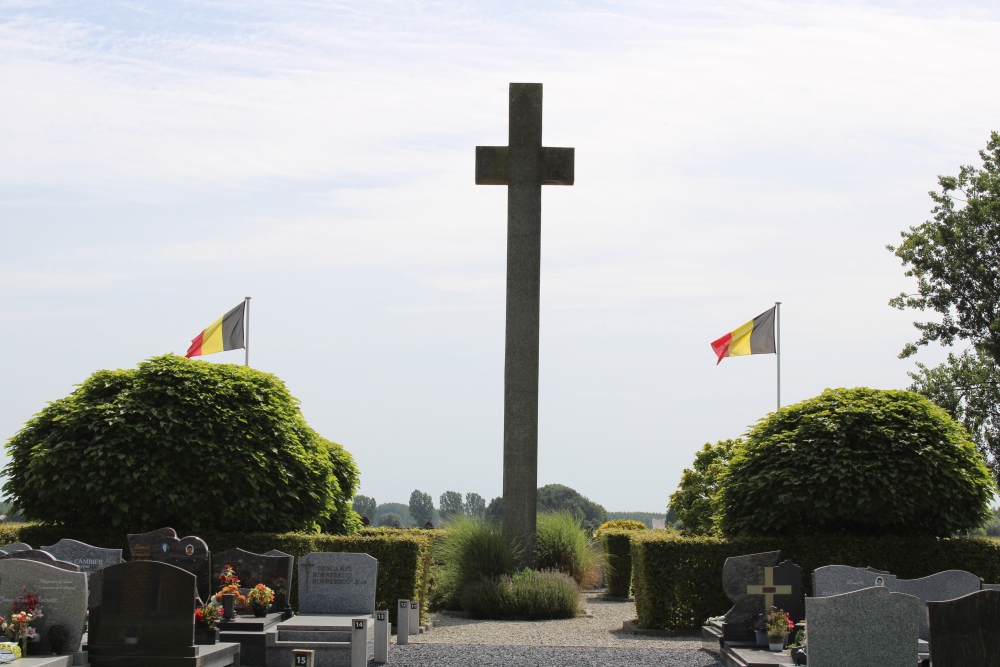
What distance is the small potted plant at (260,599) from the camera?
503 inches

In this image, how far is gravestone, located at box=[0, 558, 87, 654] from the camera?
1063 cm

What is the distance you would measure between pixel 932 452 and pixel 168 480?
10.6 metres

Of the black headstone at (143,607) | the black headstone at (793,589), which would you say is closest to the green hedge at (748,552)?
the black headstone at (793,589)

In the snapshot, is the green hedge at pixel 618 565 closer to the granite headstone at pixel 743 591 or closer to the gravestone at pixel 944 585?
the granite headstone at pixel 743 591

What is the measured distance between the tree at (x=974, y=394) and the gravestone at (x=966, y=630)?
2471cm

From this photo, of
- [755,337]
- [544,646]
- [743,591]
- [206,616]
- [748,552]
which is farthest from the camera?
[755,337]

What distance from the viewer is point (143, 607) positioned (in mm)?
10766

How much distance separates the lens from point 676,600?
15375mm

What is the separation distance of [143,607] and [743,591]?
21.7 feet

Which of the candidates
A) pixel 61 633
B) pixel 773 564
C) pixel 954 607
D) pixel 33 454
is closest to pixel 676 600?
pixel 773 564

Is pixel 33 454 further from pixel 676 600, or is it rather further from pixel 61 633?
pixel 676 600

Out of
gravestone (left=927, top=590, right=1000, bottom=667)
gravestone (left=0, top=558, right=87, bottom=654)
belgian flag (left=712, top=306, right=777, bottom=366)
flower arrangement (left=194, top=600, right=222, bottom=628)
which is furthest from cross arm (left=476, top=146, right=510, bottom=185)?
gravestone (left=927, top=590, right=1000, bottom=667)

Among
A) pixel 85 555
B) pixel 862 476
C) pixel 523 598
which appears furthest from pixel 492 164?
pixel 85 555

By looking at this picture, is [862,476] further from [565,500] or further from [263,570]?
[565,500]
